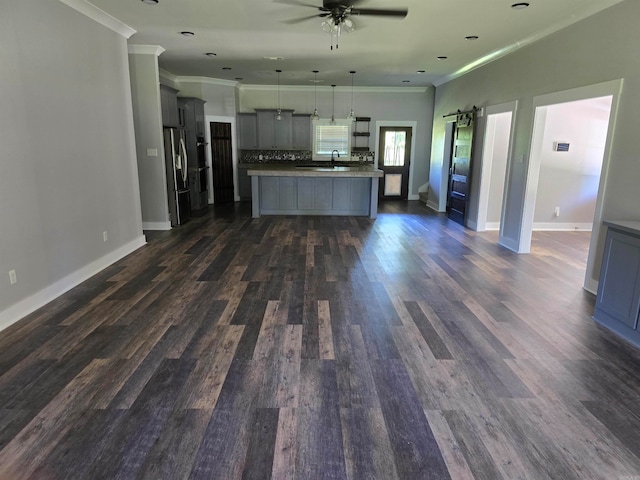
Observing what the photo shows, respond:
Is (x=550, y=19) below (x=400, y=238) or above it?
above

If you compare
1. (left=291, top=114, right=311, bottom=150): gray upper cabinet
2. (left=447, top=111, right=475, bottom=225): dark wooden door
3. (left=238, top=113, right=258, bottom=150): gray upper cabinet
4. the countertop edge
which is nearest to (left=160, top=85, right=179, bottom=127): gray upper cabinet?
the countertop edge

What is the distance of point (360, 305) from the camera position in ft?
11.9

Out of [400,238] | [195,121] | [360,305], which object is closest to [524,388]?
[360,305]

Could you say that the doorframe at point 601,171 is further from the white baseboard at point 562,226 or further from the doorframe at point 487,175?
the white baseboard at point 562,226

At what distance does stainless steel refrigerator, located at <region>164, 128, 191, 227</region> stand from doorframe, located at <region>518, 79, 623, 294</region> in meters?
5.48

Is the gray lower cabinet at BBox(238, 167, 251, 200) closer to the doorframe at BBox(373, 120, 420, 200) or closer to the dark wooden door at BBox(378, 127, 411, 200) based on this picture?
the doorframe at BBox(373, 120, 420, 200)

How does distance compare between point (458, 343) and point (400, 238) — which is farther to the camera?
point (400, 238)

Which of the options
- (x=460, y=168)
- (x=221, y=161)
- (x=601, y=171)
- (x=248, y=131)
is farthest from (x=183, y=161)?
(x=601, y=171)

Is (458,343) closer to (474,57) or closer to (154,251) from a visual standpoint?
(154,251)

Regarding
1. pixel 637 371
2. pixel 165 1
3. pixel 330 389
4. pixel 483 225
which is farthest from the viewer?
pixel 483 225

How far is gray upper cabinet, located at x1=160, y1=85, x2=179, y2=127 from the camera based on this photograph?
21.5ft

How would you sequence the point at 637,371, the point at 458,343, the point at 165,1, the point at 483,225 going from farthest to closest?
the point at 483,225 < the point at 165,1 < the point at 458,343 < the point at 637,371

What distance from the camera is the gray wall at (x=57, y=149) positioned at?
Answer: 3.15 m

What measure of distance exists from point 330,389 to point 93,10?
457 centimetres
